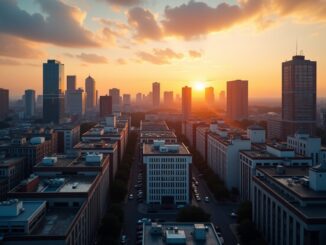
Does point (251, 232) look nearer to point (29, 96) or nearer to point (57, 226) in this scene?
point (57, 226)

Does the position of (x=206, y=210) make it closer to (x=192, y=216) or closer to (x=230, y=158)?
(x=192, y=216)

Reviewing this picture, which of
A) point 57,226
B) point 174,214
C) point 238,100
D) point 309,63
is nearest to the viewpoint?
point 57,226

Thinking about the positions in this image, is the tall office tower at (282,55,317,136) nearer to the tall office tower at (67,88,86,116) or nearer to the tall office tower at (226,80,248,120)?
the tall office tower at (226,80,248,120)

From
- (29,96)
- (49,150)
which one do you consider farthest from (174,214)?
(29,96)

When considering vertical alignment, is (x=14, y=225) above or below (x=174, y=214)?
above

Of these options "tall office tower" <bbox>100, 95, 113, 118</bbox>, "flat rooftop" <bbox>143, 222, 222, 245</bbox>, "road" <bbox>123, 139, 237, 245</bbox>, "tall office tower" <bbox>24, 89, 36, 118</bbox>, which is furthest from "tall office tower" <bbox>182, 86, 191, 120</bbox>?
"flat rooftop" <bbox>143, 222, 222, 245</bbox>

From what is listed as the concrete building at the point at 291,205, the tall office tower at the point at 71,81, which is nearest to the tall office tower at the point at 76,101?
the tall office tower at the point at 71,81

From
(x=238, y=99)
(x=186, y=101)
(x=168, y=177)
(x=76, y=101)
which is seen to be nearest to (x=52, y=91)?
(x=186, y=101)
